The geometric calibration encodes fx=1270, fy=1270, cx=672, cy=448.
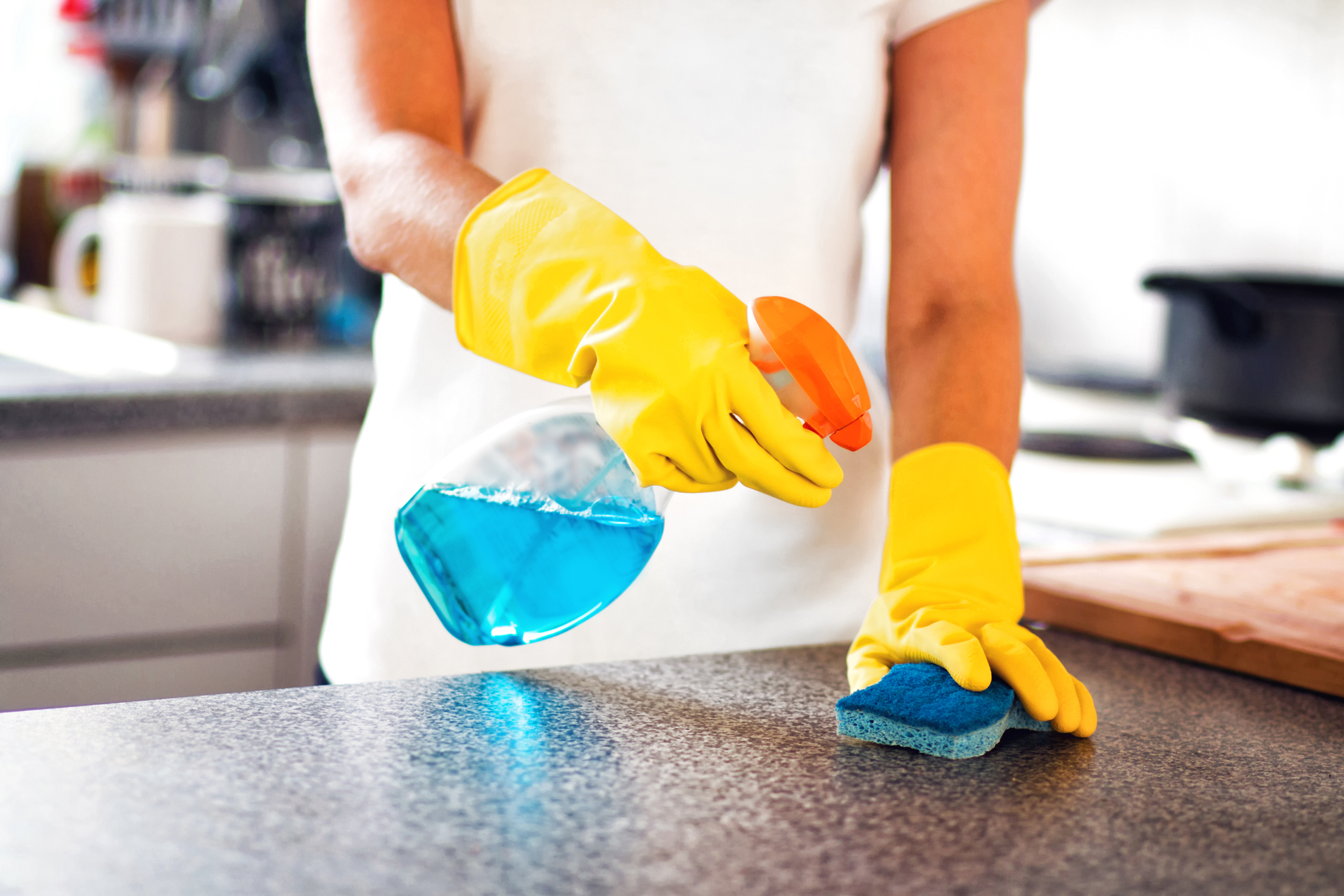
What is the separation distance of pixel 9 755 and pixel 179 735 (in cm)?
7

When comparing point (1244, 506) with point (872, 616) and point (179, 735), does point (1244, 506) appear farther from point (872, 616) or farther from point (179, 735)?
point (179, 735)

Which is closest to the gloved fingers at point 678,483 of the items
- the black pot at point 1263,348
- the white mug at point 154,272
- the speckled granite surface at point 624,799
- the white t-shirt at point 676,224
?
the speckled granite surface at point 624,799

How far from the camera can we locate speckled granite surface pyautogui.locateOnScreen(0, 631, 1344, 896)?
498 millimetres

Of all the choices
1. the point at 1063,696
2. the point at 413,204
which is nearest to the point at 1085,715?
the point at 1063,696

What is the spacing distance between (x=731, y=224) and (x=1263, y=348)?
45.4 inches

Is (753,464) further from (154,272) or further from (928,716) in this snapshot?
(154,272)

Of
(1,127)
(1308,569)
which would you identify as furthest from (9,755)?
(1,127)

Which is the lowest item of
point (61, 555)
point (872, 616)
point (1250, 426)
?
point (61, 555)

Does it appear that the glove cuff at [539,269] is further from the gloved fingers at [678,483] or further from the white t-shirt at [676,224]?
the white t-shirt at [676,224]

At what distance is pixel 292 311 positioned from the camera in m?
2.15

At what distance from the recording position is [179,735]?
0.63 metres

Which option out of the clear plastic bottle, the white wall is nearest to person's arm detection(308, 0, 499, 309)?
the clear plastic bottle

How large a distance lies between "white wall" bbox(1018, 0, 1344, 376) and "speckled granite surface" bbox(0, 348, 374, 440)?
1357 mm

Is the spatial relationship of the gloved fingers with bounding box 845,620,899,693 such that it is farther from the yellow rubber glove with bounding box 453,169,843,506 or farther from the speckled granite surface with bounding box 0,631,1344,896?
the yellow rubber glove with bounding box 453,169,843,506
